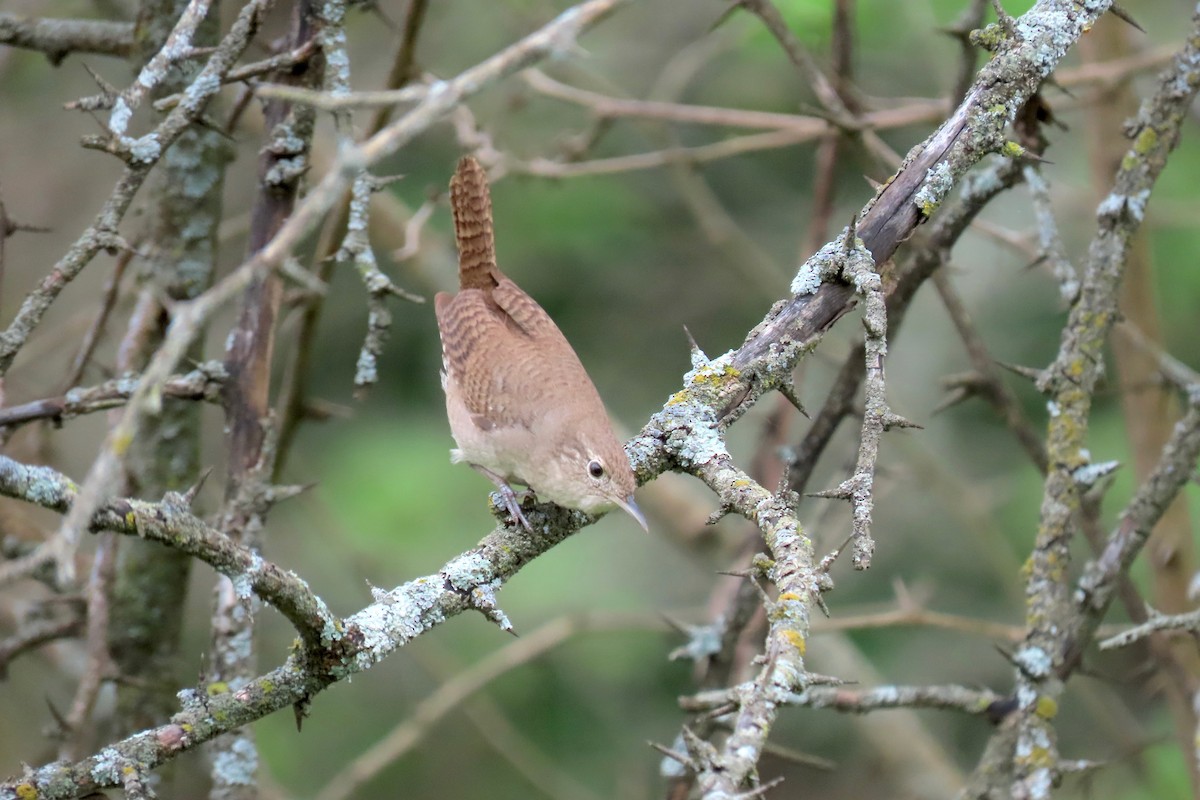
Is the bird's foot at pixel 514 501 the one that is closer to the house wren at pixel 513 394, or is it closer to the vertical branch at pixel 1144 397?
the house wren at pixel 513 394

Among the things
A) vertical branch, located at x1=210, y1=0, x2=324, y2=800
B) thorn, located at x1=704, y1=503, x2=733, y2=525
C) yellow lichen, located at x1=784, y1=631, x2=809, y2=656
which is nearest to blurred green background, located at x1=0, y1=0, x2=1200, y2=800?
vertical branch, located at x1=210, y1=0, x2=324, y2=800

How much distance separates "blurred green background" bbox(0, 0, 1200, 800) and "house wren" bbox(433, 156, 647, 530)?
178 cm

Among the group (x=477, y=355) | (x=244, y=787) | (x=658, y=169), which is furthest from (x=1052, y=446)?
(x=658, y=169)

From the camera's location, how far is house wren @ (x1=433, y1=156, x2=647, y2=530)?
2619 millimetres

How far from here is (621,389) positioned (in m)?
6.89

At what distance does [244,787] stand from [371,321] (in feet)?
4.00

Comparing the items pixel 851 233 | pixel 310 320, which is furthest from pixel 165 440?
pixel 851 233

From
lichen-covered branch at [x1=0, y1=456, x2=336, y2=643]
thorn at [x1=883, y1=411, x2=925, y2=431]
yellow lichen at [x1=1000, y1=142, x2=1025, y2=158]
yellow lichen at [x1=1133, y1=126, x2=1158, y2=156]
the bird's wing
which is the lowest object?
lichen-covered branch at [x1=0, y1=456, x2=336, y2=643]

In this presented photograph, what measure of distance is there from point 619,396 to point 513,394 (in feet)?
12.6

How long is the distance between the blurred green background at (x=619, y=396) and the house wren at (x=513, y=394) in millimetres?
1776

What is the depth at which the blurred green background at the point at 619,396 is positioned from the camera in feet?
18.4

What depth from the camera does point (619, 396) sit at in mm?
6883

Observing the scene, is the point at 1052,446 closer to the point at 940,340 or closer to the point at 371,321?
the point at 371,321

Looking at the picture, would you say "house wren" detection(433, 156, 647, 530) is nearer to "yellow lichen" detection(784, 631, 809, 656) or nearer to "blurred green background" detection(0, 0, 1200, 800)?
"yellow lichen" detection(784, 631, 809, 656)
